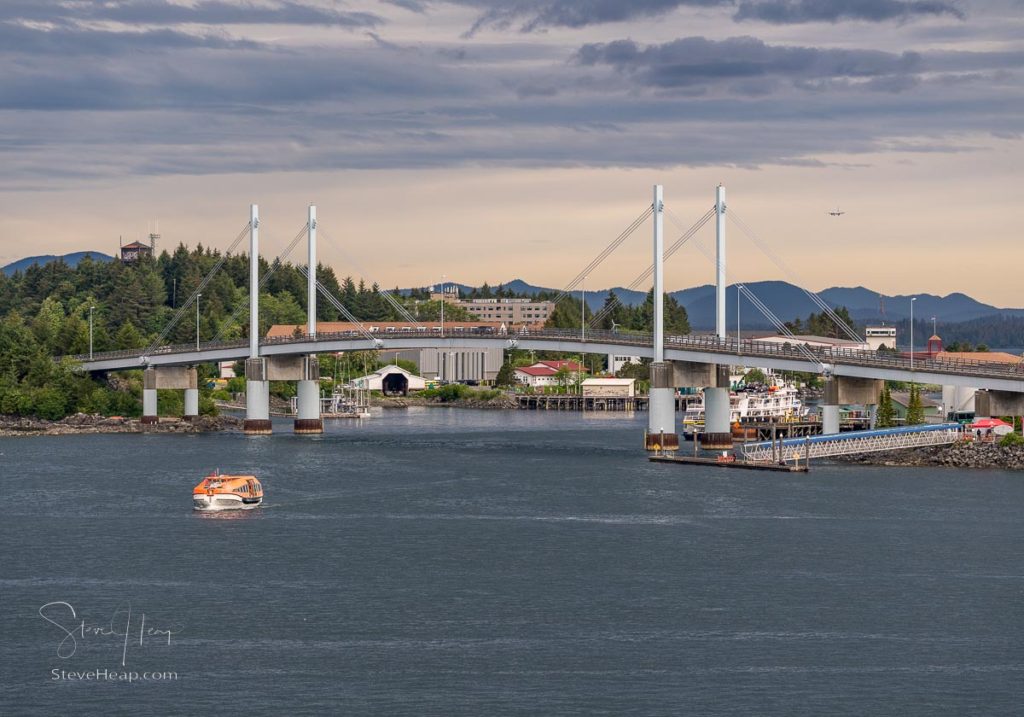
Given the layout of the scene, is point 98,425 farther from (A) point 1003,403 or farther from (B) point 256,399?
(A) point 1003,403

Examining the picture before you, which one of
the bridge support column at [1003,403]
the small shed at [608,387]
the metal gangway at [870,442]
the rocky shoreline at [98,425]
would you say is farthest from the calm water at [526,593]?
the small shed at [608,387]

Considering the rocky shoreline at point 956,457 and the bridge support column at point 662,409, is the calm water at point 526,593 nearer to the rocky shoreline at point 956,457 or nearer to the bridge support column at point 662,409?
the rocky shoreline at point 956,457

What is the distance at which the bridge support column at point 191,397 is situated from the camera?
127381 millimetres

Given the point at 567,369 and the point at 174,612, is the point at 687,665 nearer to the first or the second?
the point at 174,612

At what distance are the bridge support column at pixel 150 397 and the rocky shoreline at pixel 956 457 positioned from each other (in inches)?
2241

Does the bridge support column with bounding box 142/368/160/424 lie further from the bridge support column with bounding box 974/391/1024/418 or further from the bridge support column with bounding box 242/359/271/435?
the bridge support column with bounding box 974/391/1024/418

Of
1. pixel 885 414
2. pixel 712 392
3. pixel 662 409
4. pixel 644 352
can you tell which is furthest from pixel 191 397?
pixel 885 414

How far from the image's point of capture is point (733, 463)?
88.1 m

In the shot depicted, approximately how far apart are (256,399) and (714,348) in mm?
35127

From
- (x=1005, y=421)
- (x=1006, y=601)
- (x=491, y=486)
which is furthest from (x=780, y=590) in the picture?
(x=1005, y=421)

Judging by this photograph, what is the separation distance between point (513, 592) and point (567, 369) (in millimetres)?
148508

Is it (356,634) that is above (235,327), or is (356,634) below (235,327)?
below

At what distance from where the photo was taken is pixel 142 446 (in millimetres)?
105875

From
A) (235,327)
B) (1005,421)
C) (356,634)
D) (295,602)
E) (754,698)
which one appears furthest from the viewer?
(235,327)
